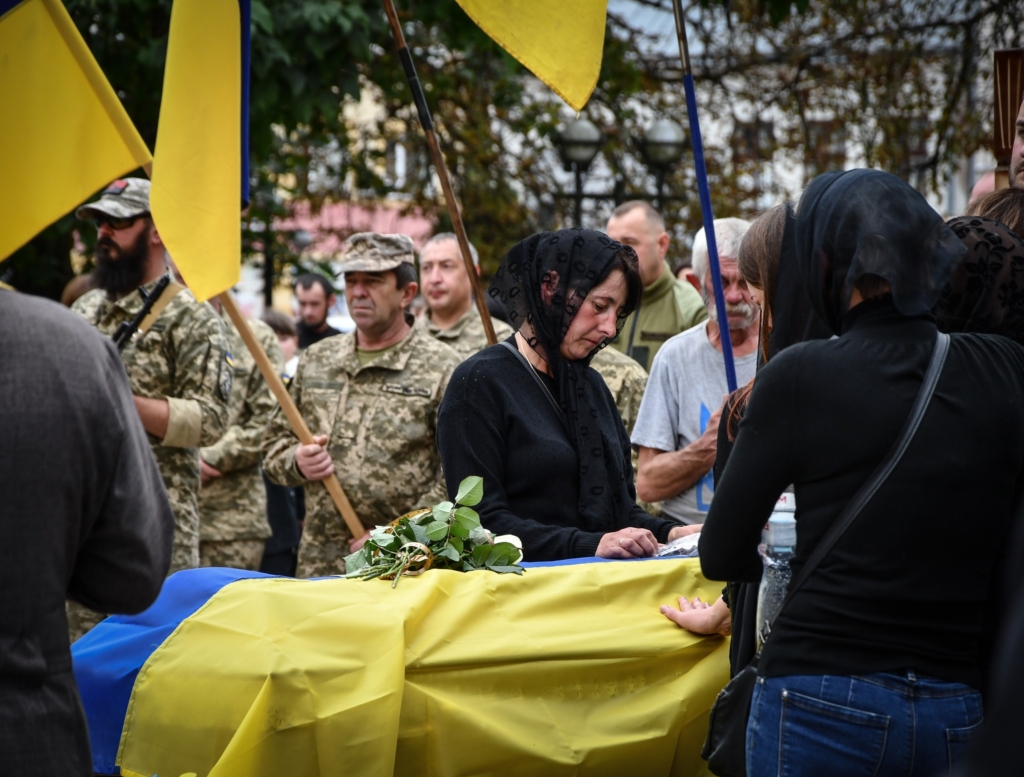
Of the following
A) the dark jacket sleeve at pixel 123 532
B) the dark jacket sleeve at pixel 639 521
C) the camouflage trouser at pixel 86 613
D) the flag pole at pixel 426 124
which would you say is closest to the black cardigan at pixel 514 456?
the dark jacket sleeve at pixel 639 521

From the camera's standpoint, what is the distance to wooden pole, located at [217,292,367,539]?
430cm

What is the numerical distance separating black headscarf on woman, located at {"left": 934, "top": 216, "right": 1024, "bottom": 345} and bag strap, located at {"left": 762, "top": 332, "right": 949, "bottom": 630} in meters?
0.41

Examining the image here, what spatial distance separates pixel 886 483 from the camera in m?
2.27

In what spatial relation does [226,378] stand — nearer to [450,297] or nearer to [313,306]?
[450,297]

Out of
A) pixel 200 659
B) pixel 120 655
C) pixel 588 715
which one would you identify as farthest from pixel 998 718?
pixel 120 655

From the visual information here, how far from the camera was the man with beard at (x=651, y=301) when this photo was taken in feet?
21.2

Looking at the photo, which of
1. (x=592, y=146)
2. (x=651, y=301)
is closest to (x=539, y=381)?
(x=651, y=301)

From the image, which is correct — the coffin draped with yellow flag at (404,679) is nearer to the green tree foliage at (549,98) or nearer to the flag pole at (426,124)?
the flag pole at (426,124)

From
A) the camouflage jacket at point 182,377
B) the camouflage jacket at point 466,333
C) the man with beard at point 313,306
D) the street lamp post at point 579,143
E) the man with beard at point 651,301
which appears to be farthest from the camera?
the street lamp post at point 579,143

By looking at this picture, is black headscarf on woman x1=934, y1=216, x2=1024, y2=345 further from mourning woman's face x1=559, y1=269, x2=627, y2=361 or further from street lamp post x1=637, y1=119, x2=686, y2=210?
street lamp post x1=637, y1=119, x2=686, y2=210

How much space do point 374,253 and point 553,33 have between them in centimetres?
203

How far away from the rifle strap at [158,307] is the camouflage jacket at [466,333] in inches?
63.9

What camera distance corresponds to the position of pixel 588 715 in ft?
10.2

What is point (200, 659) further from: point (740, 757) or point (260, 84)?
point (260, 84)
